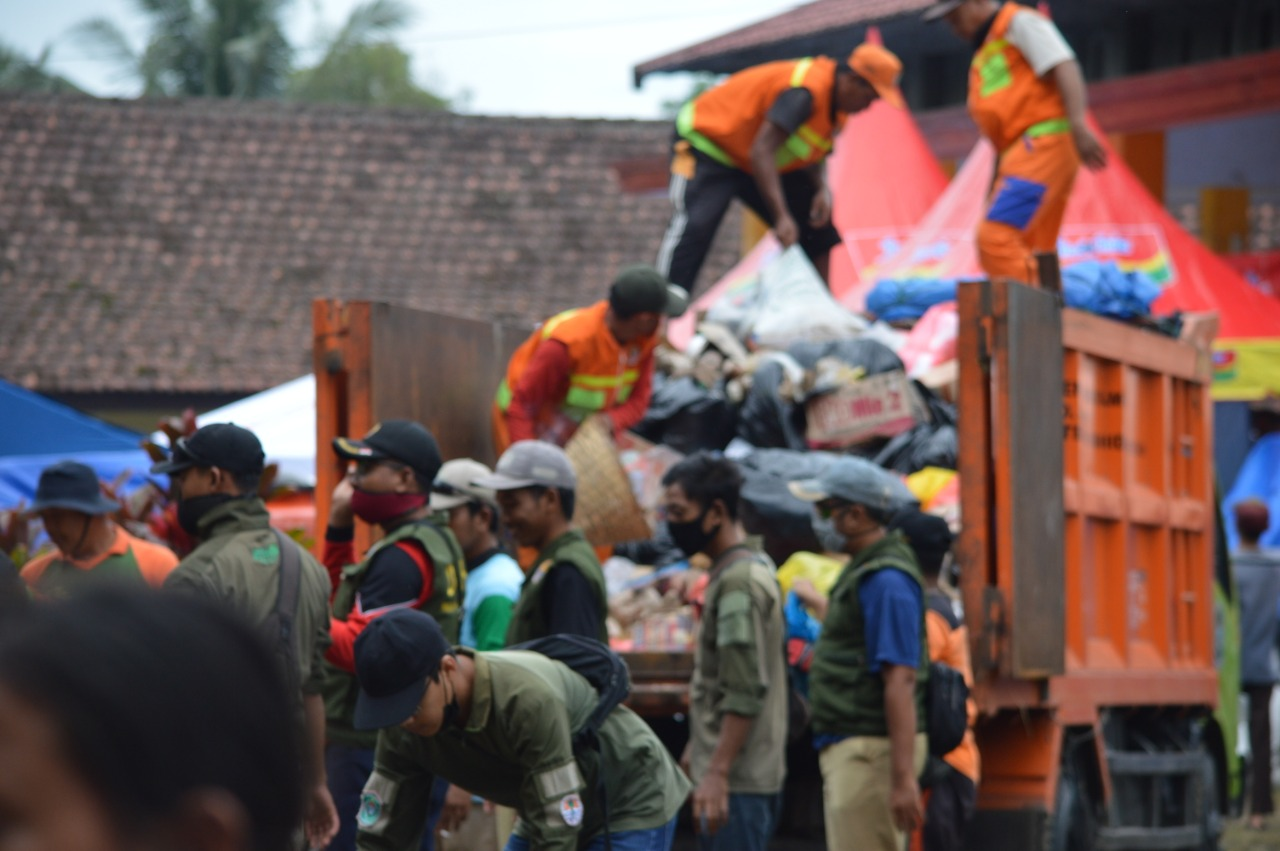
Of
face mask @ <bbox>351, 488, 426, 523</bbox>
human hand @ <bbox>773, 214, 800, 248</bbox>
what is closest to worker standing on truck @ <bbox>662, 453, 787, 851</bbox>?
face mask @ <bbox>351, 488, 426, 523</bbox>

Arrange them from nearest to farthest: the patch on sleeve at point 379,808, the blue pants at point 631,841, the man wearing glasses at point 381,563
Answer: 1. the patch on sleeve at point 379,808
2. the blue pants at point 631,841
3. the man wearing glasses at point 381,563

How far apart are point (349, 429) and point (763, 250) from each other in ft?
20.1

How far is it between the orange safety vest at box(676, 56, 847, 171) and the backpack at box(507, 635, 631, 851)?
3960mm

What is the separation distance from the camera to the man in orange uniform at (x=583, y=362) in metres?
5.96

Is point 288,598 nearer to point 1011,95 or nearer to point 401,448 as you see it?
point 401,448

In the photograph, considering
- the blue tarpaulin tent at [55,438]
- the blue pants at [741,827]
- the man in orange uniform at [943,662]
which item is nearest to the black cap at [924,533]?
the man in orange uniform at [943,662]

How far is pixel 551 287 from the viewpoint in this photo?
66.3 feet

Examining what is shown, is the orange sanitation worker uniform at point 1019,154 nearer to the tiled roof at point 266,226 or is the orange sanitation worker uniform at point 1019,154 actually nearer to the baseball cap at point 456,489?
the baseball cap at point 456,489

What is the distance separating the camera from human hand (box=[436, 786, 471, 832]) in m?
4.47


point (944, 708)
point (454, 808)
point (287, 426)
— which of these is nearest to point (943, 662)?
point (944, 708)

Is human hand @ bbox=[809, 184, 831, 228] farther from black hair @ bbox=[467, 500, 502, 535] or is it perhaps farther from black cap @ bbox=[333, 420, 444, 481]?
black cap @ bbox=[333, 420, 444, 481]

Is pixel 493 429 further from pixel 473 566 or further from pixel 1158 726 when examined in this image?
pixel 1158 726

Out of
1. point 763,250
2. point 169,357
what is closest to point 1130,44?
point 763,250

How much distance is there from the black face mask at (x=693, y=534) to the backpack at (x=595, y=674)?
121 cm
